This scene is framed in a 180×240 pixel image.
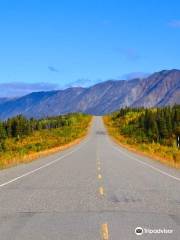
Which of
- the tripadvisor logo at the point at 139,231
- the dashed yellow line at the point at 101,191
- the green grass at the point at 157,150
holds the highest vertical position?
the tripadvisor logo at the point at 139,231

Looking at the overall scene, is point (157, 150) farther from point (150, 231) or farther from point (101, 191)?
point (150, 231)

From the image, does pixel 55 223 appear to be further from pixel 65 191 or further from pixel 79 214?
pixel 65 191

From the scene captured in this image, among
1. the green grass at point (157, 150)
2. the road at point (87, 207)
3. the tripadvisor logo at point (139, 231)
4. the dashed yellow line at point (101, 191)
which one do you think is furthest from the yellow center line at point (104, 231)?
the green grass at point (157, 150)

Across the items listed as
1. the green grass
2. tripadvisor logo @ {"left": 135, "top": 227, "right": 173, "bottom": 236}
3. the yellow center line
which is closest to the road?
the yellow center line

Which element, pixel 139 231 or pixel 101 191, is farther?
pixel 101 191

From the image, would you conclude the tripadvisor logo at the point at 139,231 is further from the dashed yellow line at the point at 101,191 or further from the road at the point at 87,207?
the dashed yellow line at the point at 101,191

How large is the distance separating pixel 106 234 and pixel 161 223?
1.89 metres

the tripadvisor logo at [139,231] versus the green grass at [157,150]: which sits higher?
the tripadvisor logo at [139,231]

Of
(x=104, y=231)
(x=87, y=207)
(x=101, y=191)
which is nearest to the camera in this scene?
(x=104, y=231)

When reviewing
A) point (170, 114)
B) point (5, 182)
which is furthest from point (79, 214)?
point (170, 114)

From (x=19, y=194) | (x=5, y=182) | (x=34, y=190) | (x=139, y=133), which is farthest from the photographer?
(x=139, y=133)

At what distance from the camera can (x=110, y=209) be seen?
1458 centimetres

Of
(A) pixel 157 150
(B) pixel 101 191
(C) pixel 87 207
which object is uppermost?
(C) pixel 87 207

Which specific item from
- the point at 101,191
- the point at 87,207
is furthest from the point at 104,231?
the point at 101,191
